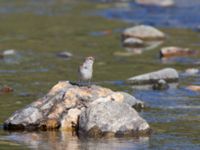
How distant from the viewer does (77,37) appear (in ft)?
79.0

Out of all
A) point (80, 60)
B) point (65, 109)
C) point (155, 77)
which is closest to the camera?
point (65, 109)

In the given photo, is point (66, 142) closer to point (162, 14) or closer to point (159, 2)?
point (162, 14)

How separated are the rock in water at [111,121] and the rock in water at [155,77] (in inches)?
174

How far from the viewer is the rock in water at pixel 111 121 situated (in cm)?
1260

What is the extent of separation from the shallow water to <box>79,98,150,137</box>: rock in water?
0.21m

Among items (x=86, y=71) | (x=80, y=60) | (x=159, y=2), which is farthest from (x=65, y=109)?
(x=159, y=2)

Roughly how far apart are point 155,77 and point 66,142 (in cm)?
523

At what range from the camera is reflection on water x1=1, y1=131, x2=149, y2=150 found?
39.2 feet

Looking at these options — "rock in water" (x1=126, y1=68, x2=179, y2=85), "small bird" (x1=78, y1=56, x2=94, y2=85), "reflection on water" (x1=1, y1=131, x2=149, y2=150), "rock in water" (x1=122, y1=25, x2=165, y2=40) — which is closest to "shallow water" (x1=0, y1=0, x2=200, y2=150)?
"reflection on water" (x1=1, y1=131, x2=149, y2=150)

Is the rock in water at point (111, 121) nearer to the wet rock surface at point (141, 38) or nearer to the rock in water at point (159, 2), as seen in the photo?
the wet rock surface at point (141, 38)

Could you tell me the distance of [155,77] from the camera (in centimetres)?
1723

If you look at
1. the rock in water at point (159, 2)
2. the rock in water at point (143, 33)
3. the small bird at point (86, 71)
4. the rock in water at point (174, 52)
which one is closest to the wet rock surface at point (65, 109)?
the small bird at point (86, 71)

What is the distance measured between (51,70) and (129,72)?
166cm

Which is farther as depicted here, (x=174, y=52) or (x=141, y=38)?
(x=141, y=38)
